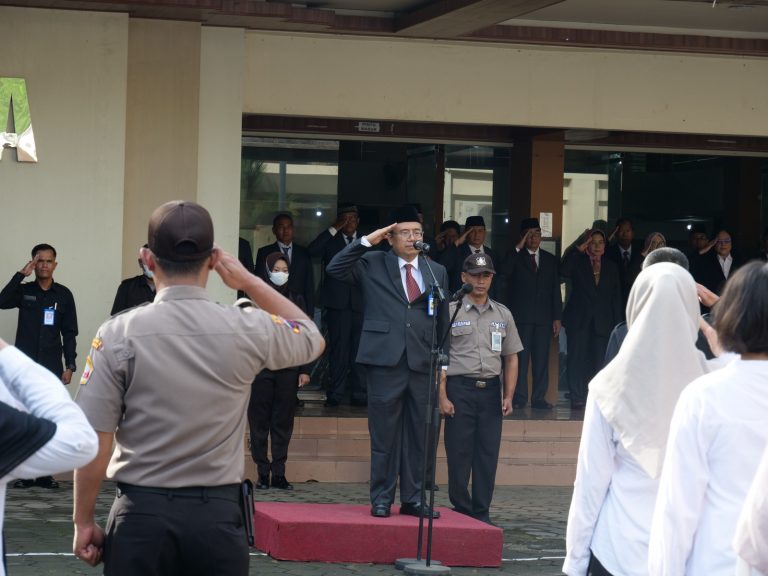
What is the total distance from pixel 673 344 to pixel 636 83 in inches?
341

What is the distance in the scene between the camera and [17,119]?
10.2 metres

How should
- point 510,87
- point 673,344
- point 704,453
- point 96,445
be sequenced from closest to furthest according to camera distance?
point 96,445, point 704,453, point 673,344, point 510,87

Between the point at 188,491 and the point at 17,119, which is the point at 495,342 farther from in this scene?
the point at 188,491

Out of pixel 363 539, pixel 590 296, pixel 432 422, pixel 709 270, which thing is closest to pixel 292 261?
pixel 590 296

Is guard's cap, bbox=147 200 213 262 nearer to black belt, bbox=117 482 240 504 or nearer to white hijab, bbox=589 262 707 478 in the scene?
black belt, bbox=117 482 240 504

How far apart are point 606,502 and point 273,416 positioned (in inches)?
255

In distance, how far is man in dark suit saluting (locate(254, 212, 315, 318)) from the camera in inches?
466

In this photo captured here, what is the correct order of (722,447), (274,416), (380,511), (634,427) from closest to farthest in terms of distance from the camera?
(722,447)
(634,427)
(380,511)
(274,416)

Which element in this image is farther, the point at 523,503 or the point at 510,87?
the point at 510,87

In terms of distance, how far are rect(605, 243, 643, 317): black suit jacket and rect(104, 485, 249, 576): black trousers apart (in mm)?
10757

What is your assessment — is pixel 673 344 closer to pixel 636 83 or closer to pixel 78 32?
pixel 78 32

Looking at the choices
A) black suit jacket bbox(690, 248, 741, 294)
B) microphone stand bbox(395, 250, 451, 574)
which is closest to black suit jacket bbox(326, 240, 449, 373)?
microphone stand bbox(395, 250, 451, 574)

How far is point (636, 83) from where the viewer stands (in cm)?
1210

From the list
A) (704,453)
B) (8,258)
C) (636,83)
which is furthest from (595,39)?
(704,453)
